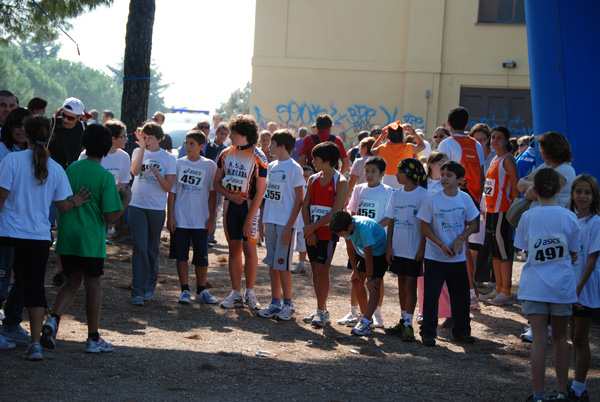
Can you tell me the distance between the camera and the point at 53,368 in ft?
16.3

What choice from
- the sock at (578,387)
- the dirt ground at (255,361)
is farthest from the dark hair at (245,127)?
the sock at (578,387)

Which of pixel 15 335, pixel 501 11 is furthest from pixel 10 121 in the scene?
pixel 501 11

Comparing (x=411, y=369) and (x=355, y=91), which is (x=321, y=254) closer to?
(x=411, y=369)

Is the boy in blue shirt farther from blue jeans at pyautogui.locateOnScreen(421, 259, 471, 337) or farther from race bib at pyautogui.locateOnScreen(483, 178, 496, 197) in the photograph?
race bib at pyautogui.locateOnScreen(483, 178, 496, 197)

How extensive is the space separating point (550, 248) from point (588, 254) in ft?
1.35

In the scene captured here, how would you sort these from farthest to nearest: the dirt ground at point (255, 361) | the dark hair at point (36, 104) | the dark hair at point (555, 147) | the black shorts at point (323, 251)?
the dark hair at point (36, 104)
the black shorts at point (323, 251)
the dark hair at point (555, 147)
the dirt ground at point (255, 361)

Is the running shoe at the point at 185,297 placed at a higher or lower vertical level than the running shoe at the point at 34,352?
higher

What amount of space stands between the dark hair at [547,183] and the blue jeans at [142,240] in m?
4.04

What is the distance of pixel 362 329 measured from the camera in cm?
661

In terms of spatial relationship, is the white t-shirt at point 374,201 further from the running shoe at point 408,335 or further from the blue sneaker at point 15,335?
the blue sneaker at point 15,335

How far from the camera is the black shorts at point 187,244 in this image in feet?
24.9

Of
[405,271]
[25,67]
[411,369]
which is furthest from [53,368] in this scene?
[25,67]

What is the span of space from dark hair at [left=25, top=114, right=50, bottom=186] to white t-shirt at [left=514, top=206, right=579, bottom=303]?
Answer: 3.37 metres

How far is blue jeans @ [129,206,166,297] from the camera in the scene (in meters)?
7.42
